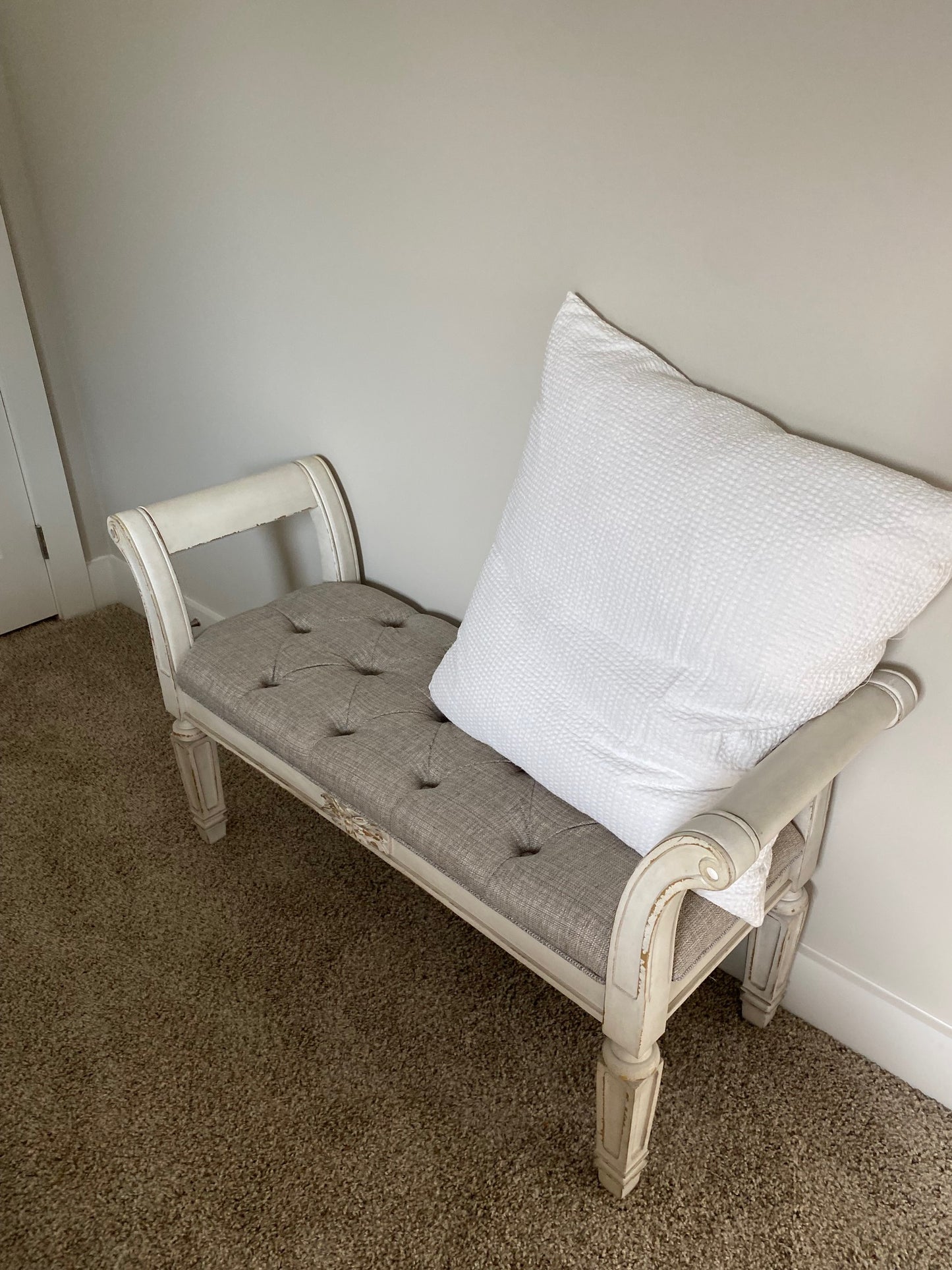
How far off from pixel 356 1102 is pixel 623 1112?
407 millimetres

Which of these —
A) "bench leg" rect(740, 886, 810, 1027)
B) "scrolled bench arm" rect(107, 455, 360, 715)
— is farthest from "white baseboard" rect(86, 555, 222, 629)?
"bench leg" rect(740, 886, 810, 1027)

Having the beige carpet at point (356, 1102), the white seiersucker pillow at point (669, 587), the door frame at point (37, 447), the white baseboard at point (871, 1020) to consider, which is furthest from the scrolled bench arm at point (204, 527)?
the white baseboard at point (871, 1020)

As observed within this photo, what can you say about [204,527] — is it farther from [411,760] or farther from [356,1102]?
[356,1102]

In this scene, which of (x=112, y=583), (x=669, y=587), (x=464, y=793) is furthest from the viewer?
(x=112, y=583)

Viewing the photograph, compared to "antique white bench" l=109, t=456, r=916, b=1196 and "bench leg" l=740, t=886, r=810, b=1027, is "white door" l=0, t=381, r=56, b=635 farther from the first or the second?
"bench leg" l=740, t=886, r=810, b=1027

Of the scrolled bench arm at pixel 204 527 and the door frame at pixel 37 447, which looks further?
the door frame at pixel 37 447

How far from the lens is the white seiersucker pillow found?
101 centimetres

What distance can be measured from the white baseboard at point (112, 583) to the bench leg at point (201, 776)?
1.00 meters

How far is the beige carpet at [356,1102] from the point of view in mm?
1172

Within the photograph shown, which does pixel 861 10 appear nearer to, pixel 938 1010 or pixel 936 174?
pixel 936 174

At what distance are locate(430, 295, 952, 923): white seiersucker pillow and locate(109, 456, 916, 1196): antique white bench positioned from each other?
0.22ft

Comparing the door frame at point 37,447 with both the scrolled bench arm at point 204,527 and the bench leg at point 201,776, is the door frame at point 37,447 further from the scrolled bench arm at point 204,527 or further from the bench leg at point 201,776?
the bench leg at point 201,776

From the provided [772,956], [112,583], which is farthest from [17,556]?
[772,956]

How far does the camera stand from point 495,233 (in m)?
1.37
